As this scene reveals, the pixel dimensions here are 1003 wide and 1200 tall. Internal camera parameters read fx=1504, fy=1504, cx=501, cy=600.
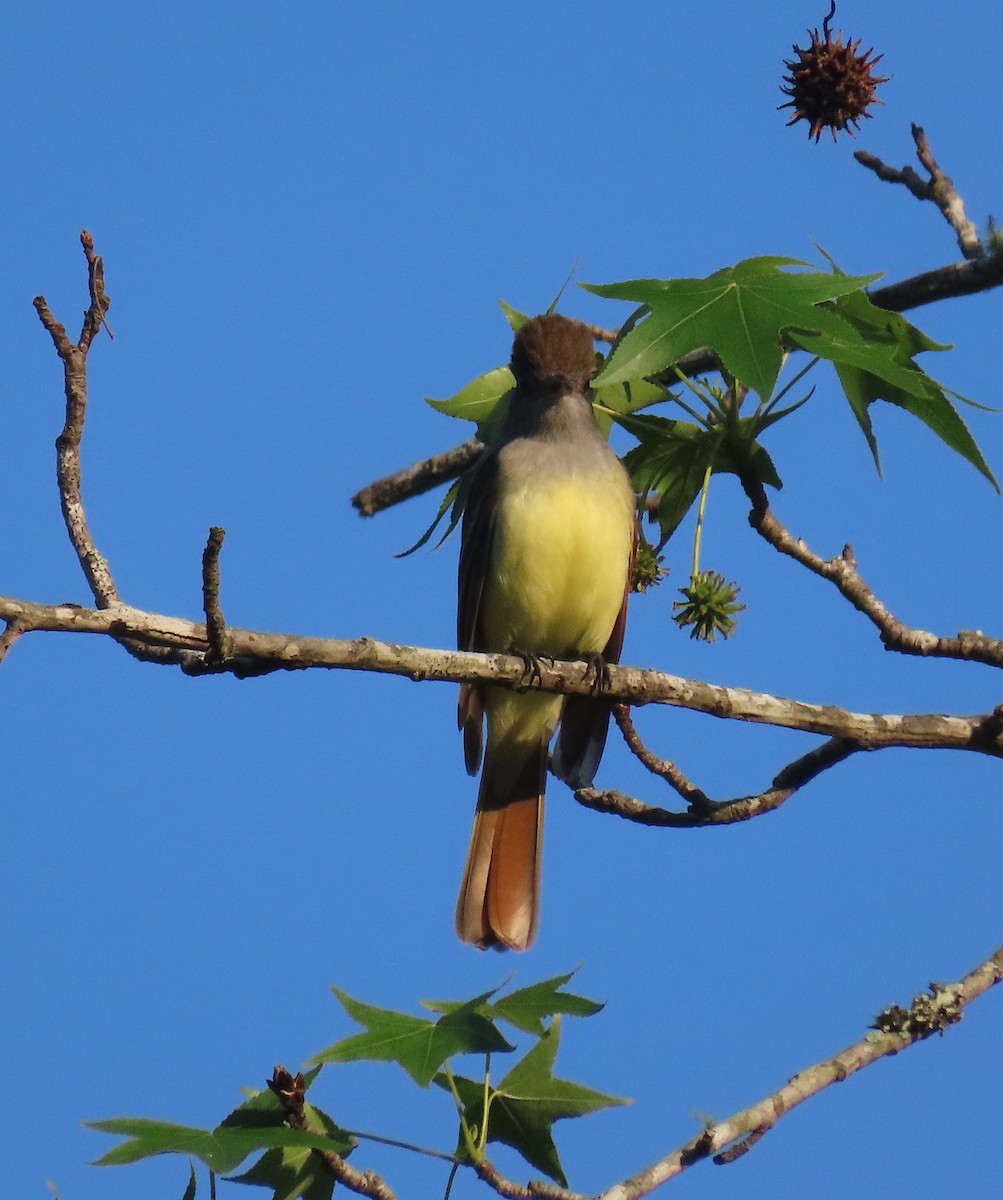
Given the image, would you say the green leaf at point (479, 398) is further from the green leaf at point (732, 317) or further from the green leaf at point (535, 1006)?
the green leaf at point (535, 1006)

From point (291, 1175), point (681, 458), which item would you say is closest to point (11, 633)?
point (291, 1175)

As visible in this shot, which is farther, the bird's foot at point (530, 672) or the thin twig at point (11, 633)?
the bird's foot at point (530, 672)

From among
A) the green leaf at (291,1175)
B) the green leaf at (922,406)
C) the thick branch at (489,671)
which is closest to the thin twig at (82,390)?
the thick branch at (489,671)

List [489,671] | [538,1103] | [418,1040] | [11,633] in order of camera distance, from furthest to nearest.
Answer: [489,671], [538,1103], [418,1040], [11,633]

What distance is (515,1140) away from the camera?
4352 millimetres

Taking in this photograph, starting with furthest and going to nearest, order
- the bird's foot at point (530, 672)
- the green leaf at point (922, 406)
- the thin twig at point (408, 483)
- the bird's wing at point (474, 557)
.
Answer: the thin twig at point (408, 483)
the bird's wing at point (474, 557)
the bird's foot at point (530, 672)
the green leaf at point (922, 406)

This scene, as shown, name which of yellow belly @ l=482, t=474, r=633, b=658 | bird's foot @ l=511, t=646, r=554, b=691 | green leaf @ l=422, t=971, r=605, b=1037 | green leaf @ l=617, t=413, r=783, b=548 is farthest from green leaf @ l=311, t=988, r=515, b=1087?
yellow belly @ l=482, t=474, r=633, b=658

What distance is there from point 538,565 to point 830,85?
7.90ft

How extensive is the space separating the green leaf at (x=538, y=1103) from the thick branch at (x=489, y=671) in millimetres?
1153

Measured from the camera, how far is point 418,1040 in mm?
4094

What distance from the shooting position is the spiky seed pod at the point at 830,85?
5.63m

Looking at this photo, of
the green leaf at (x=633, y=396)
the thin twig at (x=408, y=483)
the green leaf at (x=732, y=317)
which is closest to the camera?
the green leaf at (x=732, y=317)

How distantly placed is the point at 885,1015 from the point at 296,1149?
5.88 ft

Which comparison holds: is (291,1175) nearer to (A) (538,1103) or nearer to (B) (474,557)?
(A) (538,1103)
